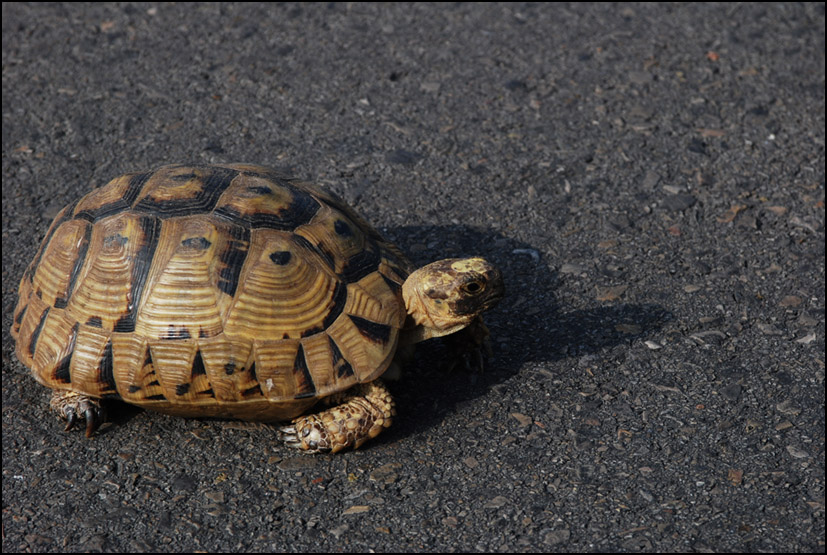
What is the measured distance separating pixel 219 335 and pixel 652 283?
2292mm

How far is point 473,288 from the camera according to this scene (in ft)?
12.5

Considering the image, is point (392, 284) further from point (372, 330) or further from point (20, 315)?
point (20, 315)

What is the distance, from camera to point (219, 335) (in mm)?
3592

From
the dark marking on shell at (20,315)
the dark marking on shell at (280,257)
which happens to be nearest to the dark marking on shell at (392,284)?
the dark marking on shell at (280,257)

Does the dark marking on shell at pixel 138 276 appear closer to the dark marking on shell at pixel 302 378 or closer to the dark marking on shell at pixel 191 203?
the dark marking on shell at pixel 191 203

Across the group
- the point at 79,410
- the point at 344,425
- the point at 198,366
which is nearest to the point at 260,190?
the point at 198,366

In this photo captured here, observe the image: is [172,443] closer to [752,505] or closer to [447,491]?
[447,491]

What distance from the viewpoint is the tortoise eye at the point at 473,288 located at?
12.4 feet

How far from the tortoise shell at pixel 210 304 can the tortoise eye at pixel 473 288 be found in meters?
0.30

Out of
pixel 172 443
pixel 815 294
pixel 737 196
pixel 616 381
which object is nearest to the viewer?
pixel 172 443

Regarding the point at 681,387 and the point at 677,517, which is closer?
the point at 677,517

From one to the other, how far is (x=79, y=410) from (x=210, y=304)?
78cm

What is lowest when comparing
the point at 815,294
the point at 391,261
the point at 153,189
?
the point at 815,294

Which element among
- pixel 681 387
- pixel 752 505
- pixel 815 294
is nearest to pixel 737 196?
pixel 815 294
